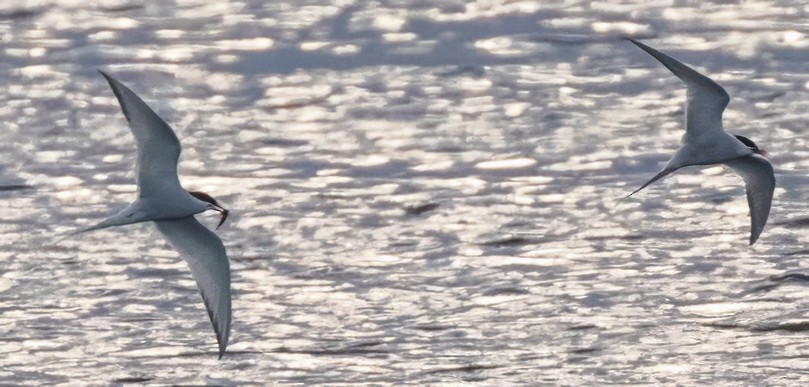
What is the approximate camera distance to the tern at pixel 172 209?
9.52m

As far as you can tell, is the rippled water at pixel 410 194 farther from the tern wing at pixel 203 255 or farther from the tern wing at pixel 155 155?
the tern wing at pixel 155 155

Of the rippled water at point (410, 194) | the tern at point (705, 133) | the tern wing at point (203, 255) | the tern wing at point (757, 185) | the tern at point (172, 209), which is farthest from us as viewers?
the tern wing at point (757, 185)

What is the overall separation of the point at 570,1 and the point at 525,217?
3535mm

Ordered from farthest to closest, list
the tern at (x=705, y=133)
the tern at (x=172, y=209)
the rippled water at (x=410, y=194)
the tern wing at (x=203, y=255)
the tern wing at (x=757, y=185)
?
the tern wing at (x=757, y=185)
the rippled water at (x=410, y=194)
the tern at (x=705, y=133)
the tern wing at (x=203, y=255)
the tern at (x=172, y=209)

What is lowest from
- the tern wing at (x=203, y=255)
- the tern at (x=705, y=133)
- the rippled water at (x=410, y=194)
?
the rippled water at (x=410, y=194)

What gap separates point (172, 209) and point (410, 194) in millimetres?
2574

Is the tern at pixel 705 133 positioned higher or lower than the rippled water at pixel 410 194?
higher

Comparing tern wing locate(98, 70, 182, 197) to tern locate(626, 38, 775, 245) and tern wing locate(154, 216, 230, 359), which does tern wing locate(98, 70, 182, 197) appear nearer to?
tern wing locate(154, 216, 230, 359)

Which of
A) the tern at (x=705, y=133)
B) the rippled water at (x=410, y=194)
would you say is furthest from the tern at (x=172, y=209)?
the tern at (x=705, y=133)

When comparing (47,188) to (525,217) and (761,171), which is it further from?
(761,171)

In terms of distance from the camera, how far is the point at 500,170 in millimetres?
12320

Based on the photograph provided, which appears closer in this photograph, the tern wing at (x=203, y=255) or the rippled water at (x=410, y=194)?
the tern wing at (x=203, y=255)

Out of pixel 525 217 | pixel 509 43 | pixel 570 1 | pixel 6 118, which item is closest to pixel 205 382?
pixel 525 217

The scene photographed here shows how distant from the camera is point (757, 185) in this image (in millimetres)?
11055
